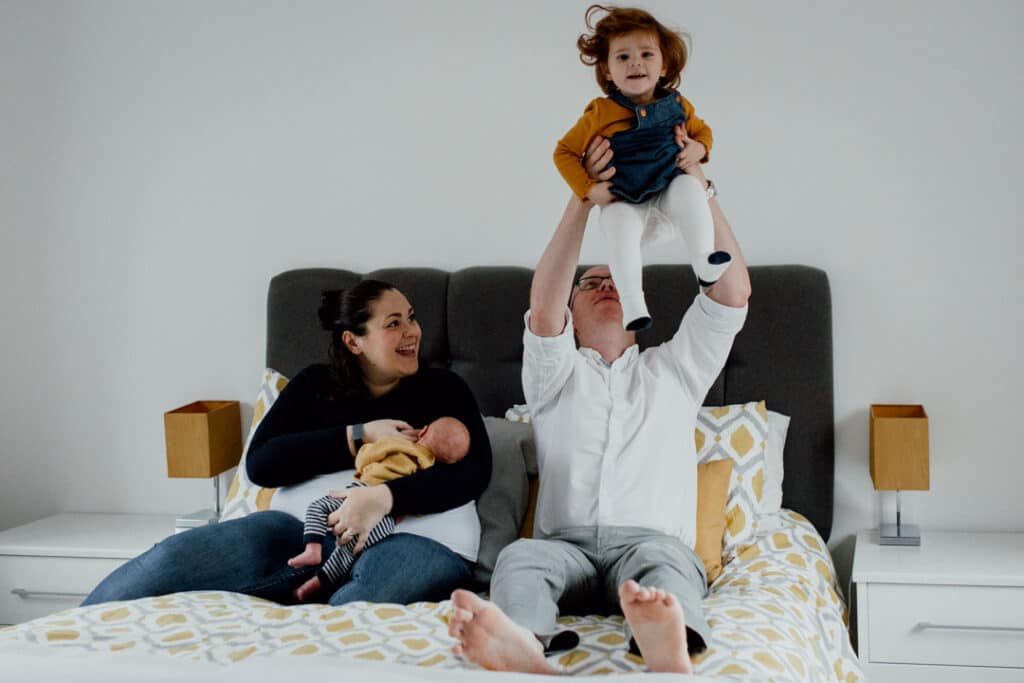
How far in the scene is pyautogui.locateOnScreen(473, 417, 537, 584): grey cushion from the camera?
254 cm

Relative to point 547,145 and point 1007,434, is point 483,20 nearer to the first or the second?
point 547,145

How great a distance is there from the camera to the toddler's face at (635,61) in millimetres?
Answer: 1730

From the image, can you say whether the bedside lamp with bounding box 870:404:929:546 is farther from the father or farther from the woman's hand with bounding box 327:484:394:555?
the woman's hand with bounding box 327:484:394:555

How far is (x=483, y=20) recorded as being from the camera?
3.25 meters

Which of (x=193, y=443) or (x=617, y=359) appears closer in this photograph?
(x=617, y=359)

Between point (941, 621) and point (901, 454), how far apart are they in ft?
1.41

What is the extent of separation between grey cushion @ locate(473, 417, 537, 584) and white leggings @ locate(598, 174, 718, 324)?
98 cm

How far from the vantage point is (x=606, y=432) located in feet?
8.06

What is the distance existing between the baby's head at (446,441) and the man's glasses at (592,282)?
444 mm

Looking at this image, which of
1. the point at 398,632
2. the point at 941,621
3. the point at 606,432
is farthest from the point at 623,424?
the point at 941,621

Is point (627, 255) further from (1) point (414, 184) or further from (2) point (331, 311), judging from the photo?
(1) point (414, 184)

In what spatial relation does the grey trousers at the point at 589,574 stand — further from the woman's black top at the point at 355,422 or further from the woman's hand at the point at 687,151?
the woman's hand at the point at 687,151

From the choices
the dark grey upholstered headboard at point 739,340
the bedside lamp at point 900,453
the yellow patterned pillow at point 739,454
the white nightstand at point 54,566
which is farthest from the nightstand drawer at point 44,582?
the bedside lamp at point 900,453

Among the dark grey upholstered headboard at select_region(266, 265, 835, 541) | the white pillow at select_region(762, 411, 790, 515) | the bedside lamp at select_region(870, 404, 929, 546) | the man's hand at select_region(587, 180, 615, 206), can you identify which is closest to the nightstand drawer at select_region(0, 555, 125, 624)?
the dark grey upholstered headboard at select_region(266, 265, 835, 541)
